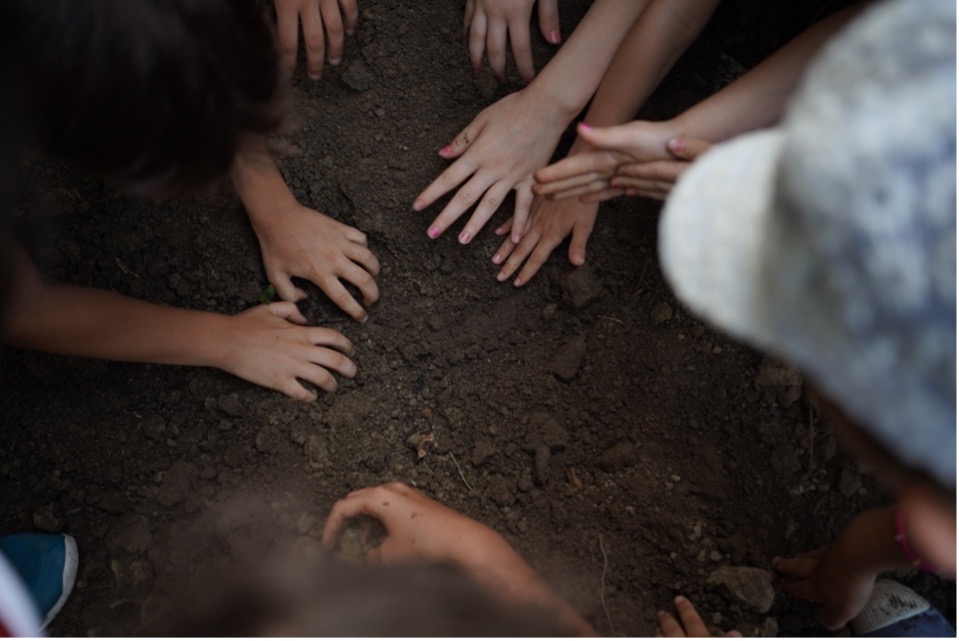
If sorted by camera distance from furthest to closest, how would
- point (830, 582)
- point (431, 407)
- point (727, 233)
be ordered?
point (431, 407) → point (830, 582) → point (727, 233)

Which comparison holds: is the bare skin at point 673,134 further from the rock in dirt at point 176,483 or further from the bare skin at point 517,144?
the rock in dirt at point 176,483

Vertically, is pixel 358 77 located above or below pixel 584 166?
above

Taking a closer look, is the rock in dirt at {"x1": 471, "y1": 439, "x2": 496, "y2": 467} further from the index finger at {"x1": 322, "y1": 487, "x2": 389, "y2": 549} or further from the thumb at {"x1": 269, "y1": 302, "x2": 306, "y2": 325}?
the thumb at {"x1": 269, "y1": 302, "x2": 306, "y2": 325}

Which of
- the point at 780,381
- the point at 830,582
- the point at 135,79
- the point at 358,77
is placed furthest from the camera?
the point at 358,77

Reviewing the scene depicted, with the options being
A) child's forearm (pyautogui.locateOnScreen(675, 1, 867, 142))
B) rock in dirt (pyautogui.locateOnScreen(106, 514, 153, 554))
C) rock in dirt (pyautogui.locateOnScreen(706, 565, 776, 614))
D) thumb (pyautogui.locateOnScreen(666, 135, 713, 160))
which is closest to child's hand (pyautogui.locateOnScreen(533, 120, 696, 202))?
thumb (pyautogui.locateOnScreen(666, 135, 713, 160))

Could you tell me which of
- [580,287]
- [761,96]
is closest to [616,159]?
[761,96]

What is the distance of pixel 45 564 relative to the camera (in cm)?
141

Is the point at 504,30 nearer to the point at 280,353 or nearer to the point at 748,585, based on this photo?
the point at 280,353

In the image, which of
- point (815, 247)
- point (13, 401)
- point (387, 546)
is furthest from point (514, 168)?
point (13, 401)

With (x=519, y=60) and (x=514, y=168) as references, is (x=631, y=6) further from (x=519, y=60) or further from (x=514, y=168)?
(x=514, y=168)

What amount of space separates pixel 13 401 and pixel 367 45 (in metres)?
1.06

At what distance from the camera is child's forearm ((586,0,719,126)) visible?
4.59 ft

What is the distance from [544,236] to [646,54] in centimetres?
40

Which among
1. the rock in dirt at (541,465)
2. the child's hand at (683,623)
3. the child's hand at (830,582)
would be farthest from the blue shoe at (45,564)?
the child's hand at (830,582)
